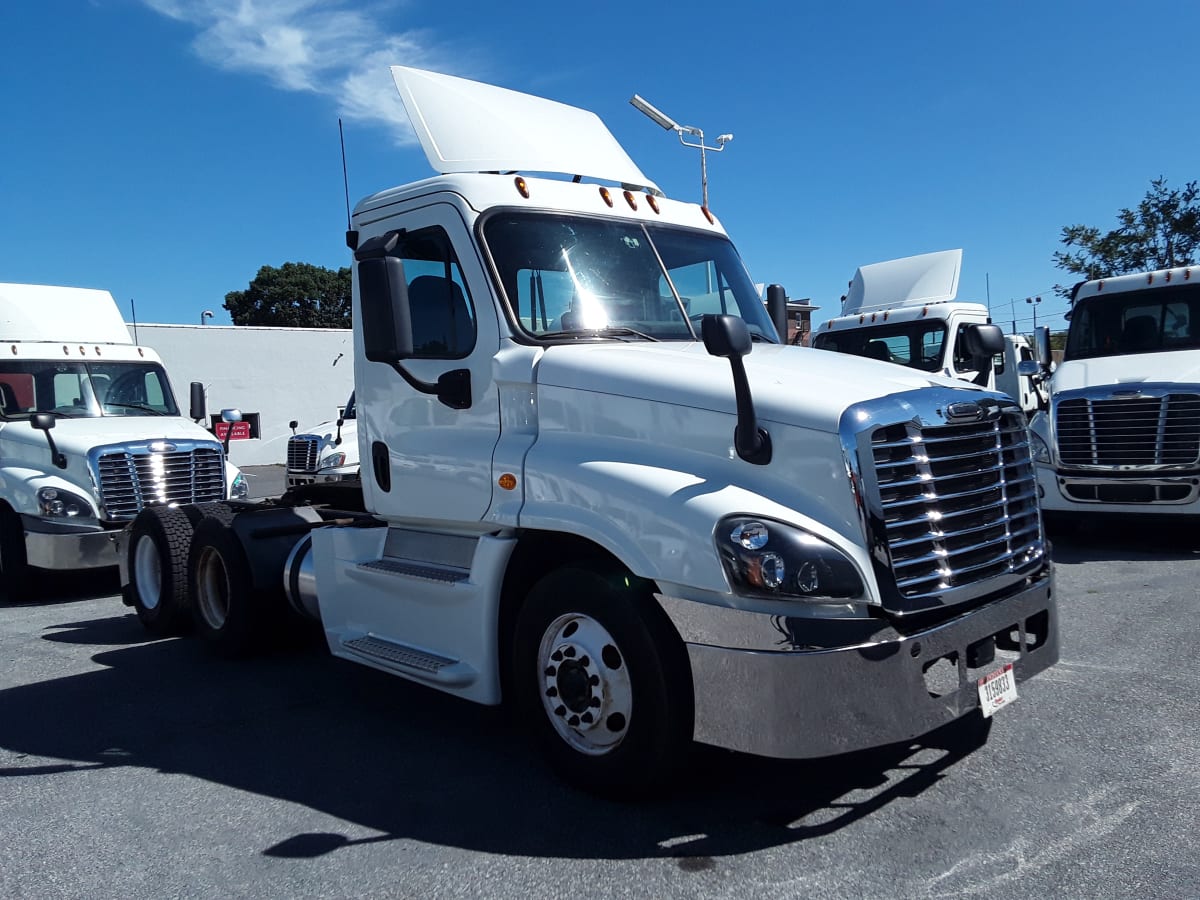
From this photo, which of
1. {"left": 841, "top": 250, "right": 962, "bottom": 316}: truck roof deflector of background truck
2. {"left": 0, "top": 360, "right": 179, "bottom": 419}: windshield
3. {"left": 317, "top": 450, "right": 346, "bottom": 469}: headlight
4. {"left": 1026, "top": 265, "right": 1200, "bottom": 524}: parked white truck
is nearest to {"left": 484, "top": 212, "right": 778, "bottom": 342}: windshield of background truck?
{"left": 1026, "top": 265, "right": 1200, "bottom": 524}: parked white truck

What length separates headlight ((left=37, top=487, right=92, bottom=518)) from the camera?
8867 mm

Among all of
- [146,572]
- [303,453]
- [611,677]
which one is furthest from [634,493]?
[303,453]

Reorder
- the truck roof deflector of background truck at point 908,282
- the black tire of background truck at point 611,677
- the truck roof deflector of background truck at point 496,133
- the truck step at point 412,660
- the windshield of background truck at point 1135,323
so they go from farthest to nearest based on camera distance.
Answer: the truck roof deflector of background truck at point 908,282, the windshield of background truck at point 1135,323, the truck roof deflector of background truck at point 496,133, the truck step at point 412,660, the black tire of background truck at point 611,677

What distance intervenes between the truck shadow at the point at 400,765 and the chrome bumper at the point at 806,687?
0.49 m

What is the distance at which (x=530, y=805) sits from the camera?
4.11m

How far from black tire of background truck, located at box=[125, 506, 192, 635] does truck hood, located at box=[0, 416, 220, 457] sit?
6.18 feet

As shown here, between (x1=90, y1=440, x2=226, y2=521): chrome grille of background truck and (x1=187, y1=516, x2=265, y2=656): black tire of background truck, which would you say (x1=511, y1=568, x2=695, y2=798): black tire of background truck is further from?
(x1=90, y1=440, x2=226, y2=521): chrome grille of background truck

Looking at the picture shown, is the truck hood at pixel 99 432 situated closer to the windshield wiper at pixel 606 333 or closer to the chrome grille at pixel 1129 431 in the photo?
the windshield wiper at pixel 606 333

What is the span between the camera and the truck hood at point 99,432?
923 centimetres

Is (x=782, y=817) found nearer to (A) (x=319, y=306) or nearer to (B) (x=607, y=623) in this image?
(B) (x=607, y=623)

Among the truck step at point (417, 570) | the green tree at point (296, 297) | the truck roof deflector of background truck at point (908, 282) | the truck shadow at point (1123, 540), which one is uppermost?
the green tree at point (296, 297)

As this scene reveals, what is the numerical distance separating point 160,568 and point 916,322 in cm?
947

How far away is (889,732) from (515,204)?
9.46ft

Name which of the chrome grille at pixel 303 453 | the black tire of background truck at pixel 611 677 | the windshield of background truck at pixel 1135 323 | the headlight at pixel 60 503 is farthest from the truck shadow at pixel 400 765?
the chrome grille at pixel 303 453
